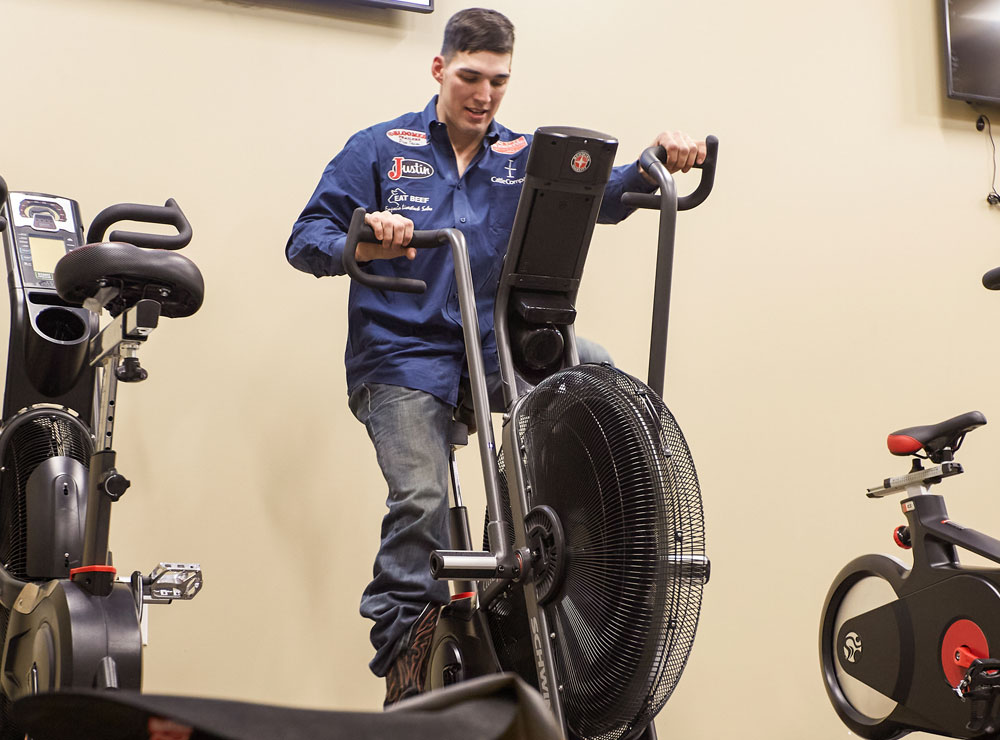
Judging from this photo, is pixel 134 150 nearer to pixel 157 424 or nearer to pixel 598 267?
pixel 157 424

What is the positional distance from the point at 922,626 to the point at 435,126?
1721 millimetres

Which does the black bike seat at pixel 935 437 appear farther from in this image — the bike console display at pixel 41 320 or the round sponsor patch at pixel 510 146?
the bike console display at pixel 41 320

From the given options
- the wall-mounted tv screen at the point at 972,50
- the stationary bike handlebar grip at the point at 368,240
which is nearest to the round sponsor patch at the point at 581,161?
the stationary bike handlebar grip at the point at 368,240

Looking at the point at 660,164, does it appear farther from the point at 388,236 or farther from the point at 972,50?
the point at 972,50

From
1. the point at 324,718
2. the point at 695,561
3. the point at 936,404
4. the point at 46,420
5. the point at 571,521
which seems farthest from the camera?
the point at 936,404

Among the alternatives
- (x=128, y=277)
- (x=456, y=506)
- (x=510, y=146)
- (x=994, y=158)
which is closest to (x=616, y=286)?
(x=510, y=146)

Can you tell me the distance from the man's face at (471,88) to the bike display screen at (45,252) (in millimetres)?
977

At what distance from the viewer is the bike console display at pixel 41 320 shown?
7.82 ft

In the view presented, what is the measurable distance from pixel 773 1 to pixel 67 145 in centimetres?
250

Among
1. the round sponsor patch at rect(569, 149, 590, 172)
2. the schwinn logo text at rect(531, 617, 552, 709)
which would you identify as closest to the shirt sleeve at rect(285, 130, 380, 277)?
the round sponsor patch at rect(569, 149, 590, 172)

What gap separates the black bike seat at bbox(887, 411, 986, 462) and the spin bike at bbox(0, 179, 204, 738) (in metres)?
1.79

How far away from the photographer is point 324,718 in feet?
1.69

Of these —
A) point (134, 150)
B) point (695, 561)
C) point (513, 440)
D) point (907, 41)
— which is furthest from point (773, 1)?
point (695, 561)

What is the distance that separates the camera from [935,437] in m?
2.73
